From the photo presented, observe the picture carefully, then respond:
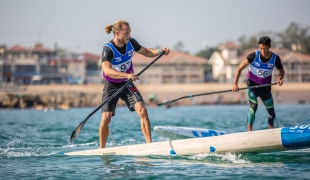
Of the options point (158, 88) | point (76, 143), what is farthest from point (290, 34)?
point (76, 143)

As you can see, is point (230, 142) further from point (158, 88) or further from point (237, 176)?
point (158, 88)

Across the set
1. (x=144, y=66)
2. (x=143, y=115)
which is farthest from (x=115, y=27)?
(x=144, y=66)

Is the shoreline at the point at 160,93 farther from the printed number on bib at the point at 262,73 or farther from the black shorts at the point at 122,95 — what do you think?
the black shorts at the point at 122,95

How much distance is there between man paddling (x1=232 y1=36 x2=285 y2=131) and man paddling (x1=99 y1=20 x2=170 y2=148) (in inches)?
96.1

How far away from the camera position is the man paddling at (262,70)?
1177cm

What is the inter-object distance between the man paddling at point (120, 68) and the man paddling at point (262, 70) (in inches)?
96.1

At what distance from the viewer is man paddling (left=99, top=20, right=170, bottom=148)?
9773 mm

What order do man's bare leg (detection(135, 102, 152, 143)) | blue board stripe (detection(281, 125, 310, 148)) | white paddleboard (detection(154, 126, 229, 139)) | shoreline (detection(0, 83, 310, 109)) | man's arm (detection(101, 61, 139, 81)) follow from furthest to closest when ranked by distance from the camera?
shoreline (detection(0, 83, 310, 109)), white paddleboard (detection(154, 126, 229, 139)), man's bare leg (detection(135, 102, 152, 143)), man's arm (detection(101, 61, 139, 81)), blue board stripe (detection(281, 125, 310, 148))

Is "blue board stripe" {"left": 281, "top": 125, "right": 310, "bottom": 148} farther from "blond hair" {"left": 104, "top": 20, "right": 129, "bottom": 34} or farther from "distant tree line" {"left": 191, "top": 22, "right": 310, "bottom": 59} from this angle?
"distant tree line" {"left": 191, "top": 22, "right": 310, "bottom": 59}

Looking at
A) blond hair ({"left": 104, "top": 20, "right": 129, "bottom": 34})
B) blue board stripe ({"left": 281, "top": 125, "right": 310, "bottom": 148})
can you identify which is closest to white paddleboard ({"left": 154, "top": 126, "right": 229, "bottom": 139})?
blond hair ({"left": 104, "top": 20, "right": 129, "bottom": 34})

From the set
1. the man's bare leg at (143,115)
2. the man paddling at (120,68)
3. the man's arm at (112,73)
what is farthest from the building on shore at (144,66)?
the man's arm at (112,73)

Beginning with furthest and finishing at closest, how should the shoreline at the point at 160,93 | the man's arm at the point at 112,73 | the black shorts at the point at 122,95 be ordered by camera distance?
1. the shoreline at the point at 160,93
2. the black shorts at the point at 122,95
3. the man's arm at the point at 112,73

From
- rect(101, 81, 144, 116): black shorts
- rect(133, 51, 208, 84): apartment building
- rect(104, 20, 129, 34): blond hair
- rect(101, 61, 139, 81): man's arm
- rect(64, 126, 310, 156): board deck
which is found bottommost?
rect(64, 126, 310, 156): board deck

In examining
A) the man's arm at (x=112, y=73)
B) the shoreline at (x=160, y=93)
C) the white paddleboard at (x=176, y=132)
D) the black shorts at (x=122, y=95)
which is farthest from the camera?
the shoreline at (x=160, y=93)
